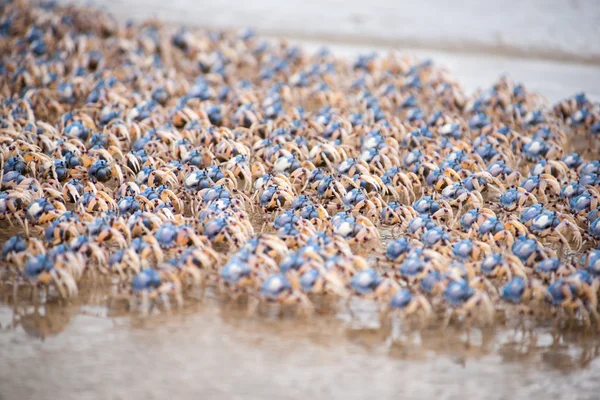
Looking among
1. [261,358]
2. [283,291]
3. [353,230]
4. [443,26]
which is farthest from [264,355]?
[443,26]

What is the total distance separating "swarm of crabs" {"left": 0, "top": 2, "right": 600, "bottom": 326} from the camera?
5.92 meters

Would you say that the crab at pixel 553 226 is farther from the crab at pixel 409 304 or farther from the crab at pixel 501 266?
the crab at pixel 409 304

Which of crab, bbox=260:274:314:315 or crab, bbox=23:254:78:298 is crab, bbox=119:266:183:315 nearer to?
crab, bbox=23:254:78:298

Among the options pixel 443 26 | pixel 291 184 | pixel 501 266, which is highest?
pixel 443 26

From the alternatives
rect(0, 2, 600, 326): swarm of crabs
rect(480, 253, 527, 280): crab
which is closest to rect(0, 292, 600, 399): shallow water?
rect(0, 2, 600, 326): swarm of crabs

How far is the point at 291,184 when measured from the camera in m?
7.79

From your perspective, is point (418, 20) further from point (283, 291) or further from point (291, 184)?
point (283, 291)

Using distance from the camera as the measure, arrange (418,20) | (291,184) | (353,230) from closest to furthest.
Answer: (353,230) → (291,184) → (418,20)

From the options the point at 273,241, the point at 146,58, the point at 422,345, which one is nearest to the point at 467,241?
the point at 422,345

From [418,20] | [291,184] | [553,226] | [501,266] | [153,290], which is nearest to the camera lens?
[153,290]

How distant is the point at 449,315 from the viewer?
5875 mm

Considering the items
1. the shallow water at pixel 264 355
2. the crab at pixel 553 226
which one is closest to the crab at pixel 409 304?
the shallow water at pixel 264 355

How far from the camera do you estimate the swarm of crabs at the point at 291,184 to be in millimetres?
5922

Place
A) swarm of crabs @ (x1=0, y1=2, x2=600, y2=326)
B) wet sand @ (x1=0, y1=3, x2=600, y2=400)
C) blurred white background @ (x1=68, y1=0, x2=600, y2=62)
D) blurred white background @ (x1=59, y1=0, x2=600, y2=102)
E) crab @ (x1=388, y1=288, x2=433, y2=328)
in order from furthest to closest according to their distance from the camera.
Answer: blurred white background @ (x1=68, y1=0, x2=600, y2=62) → blurred white background @ (x1=59, y1=0, x2=600, y2=102) → swarm of crabs @ (x1=0, y1=2, x2=600, y2=326) → crab @ (x1=388, y1=288, x2=433, y2=328) → wet sand @ (x1=0, y1=3, x2=600, y2=400)
